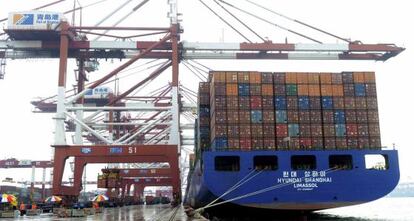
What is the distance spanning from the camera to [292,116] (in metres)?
28.4

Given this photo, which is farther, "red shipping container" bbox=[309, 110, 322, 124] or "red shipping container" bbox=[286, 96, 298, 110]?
"red shipping container" bbox=[286, 96, 298, 110]

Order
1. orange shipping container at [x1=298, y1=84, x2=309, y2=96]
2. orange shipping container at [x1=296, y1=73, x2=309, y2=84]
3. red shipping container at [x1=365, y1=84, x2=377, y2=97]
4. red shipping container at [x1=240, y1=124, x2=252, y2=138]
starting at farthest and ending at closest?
orange shipping container at [x1=296, y1=73, x2=309, y2=84]
red shipping container at [x1=365, y1=84, x2=377, y2=97]
orange shipping container at [x1=298, y1=84, x2=309, y2=96]
red shipping container at [x1=240, y1=124, x2=252, y2=138]

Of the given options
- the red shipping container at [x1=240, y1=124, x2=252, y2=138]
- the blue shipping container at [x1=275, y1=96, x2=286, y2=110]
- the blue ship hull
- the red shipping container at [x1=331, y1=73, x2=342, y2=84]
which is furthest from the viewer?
the red shipping container at [x1=331, y1=73, x2=342, y2=84]

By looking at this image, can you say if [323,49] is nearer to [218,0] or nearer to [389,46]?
[389,46]

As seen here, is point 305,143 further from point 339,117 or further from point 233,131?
point 233,131

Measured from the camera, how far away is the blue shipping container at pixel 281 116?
28.3 metres

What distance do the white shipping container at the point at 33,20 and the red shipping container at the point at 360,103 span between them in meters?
24.4

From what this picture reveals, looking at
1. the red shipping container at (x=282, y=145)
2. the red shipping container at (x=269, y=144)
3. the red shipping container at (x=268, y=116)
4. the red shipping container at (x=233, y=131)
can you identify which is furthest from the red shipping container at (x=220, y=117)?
the red shipping container at (x=282, y=145)

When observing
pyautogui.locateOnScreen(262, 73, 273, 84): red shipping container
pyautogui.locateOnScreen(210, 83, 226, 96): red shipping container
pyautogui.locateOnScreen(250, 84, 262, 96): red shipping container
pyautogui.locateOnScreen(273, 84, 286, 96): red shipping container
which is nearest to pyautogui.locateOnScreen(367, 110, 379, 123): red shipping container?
pyautogui.locateOnScreen(273, 84, 286, 96): red shipping container

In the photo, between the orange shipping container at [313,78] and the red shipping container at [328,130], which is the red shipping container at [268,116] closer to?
the red shipping container at [328,130]

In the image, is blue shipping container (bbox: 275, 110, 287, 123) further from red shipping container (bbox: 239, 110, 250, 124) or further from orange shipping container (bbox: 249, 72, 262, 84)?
orange shipping container (bbox: 249, 72, 262, 84)

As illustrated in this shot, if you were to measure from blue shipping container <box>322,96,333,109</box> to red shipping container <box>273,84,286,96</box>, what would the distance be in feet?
8.38

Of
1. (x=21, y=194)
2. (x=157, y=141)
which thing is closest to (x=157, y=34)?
(x=157, y=141)

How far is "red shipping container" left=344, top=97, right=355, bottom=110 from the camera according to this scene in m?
28.9
